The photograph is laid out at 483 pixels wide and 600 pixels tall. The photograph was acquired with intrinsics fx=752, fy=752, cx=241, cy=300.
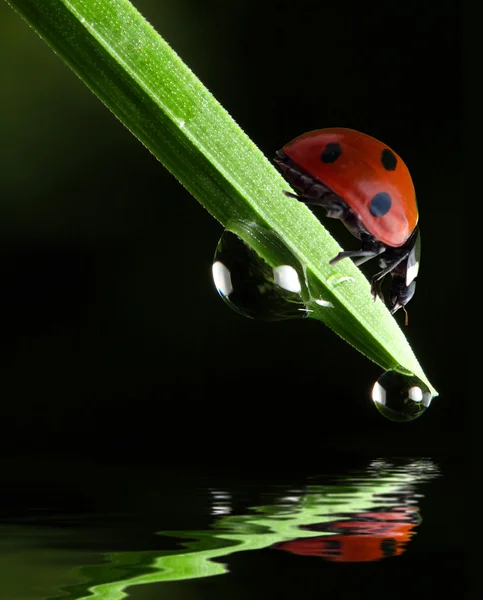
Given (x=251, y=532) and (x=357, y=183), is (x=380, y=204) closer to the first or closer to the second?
(x=357, y=183)

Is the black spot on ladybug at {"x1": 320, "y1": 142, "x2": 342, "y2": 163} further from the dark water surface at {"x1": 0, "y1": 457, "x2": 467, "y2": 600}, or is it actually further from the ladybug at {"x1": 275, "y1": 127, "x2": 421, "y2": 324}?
the dark water surface at {"x1": 0, "y1": 457, "x2": 467, "y2": 600}

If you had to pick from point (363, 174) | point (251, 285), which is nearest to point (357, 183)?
point (363, 174)

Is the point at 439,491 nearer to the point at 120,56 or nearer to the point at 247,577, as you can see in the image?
the point at 247,577

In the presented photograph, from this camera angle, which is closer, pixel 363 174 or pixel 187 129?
pixel 187 129

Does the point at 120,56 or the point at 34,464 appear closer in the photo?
the point at 120,56

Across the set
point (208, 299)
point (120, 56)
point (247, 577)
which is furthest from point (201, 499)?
point (208, 299)

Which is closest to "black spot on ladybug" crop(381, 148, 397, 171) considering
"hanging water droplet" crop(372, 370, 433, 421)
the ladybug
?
the ladybug

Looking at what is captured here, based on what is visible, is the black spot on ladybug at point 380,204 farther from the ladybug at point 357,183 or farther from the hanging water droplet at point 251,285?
the hanging water droplet at point 251,285
